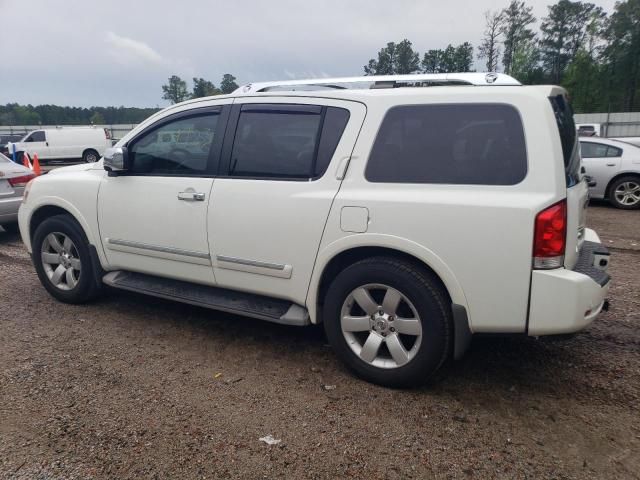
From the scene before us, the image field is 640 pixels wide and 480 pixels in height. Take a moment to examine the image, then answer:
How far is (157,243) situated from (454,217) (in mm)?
2348

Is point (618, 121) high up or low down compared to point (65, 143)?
up

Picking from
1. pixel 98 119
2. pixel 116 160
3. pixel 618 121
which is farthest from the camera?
pixel 98 119

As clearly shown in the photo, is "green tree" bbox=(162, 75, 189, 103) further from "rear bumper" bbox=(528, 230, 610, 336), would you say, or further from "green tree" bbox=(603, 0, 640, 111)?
"rear bumper" bbox=(528, 230, 610, 336)

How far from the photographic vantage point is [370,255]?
10.3 ft

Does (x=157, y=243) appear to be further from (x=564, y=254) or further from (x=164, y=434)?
(x=564, y=254)

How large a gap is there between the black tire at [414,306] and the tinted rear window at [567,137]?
38.0 inches

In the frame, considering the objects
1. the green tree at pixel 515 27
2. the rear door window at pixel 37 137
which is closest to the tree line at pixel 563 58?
the green tree at pixel 515 27

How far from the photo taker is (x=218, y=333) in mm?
4086

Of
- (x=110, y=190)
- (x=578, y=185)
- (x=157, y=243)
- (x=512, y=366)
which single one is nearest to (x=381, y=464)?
(x=512, y=366)

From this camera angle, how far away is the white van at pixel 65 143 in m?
25.0

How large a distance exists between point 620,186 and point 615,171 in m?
0.32

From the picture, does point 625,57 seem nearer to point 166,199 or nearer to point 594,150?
point 594,150

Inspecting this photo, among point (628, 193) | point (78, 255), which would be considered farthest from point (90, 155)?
point (628, 193)

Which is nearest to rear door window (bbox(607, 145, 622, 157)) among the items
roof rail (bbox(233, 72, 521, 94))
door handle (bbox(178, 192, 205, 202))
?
roof rail (bbox(233, 72, 521, 94))
